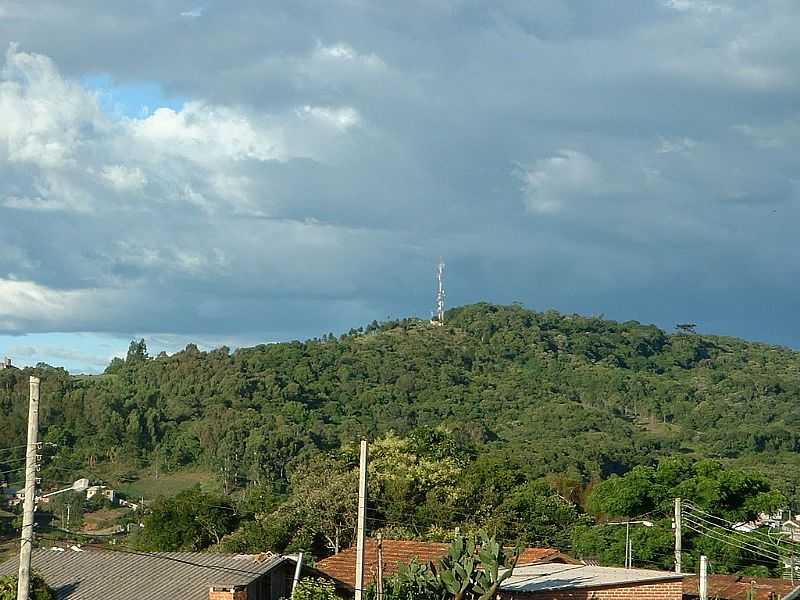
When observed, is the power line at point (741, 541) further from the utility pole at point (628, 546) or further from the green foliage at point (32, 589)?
the green foliage at point (32, 589)

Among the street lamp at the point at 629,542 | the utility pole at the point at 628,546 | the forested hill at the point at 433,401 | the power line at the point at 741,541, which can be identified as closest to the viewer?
the utility pole at the point at 628,546

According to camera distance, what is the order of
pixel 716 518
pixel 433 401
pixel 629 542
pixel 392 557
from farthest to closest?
pixel 433 401 → pixel 716 518 → pixel 629 542 → pixel 392 557

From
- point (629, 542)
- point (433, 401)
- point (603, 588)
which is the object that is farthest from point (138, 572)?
point (433, 401)

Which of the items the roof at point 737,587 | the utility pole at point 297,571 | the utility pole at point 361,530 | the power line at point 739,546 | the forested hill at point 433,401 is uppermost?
the forested hill at point 433,401

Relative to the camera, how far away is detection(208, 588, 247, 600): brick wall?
30812mm

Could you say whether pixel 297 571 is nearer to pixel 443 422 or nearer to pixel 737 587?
pixel 737 587

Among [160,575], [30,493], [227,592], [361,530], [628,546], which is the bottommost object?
[628,546]

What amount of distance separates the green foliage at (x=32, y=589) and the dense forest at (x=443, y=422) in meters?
30.2

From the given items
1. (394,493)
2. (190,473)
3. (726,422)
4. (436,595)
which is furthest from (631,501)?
(726,422)

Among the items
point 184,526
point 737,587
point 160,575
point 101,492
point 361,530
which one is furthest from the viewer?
point 101,492

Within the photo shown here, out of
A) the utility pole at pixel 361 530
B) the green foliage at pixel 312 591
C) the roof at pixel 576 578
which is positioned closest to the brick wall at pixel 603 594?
the roof at pixel 576 578

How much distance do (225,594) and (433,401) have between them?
125 m

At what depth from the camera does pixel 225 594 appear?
30.8m

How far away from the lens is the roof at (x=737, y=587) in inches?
1727
